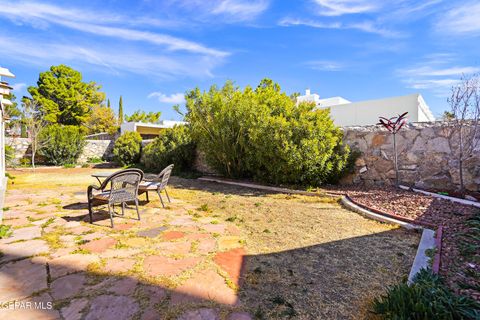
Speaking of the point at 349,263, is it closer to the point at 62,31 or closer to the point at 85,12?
the point at 85,12

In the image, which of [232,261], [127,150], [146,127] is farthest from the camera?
[146,127]

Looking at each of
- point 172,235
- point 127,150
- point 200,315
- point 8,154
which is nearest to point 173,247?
point 172,235

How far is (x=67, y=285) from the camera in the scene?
2236 mm

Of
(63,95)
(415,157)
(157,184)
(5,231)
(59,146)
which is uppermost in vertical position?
(63,95)

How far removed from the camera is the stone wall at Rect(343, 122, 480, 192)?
5.72m

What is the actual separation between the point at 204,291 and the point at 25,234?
2905 mm

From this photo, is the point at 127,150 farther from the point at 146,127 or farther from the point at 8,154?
the point at 146,127

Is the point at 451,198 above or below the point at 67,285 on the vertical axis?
above

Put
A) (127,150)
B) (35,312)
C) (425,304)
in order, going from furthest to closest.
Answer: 1. (127,150)
2. (35,312)
3. (425,304)

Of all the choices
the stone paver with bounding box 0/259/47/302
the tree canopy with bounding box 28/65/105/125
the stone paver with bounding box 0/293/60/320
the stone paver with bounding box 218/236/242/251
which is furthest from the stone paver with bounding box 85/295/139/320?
the tree canopy with bounding box 28/65/105/125

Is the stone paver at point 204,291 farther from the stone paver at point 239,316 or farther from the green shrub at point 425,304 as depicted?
the green shrub at point 425,304

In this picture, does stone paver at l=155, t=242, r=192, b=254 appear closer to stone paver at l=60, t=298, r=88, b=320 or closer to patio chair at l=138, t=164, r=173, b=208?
stone paver at l=60, t=298, r=88, b=320

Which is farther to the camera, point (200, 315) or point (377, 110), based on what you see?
point (377, 110)

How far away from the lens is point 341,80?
18.0m
